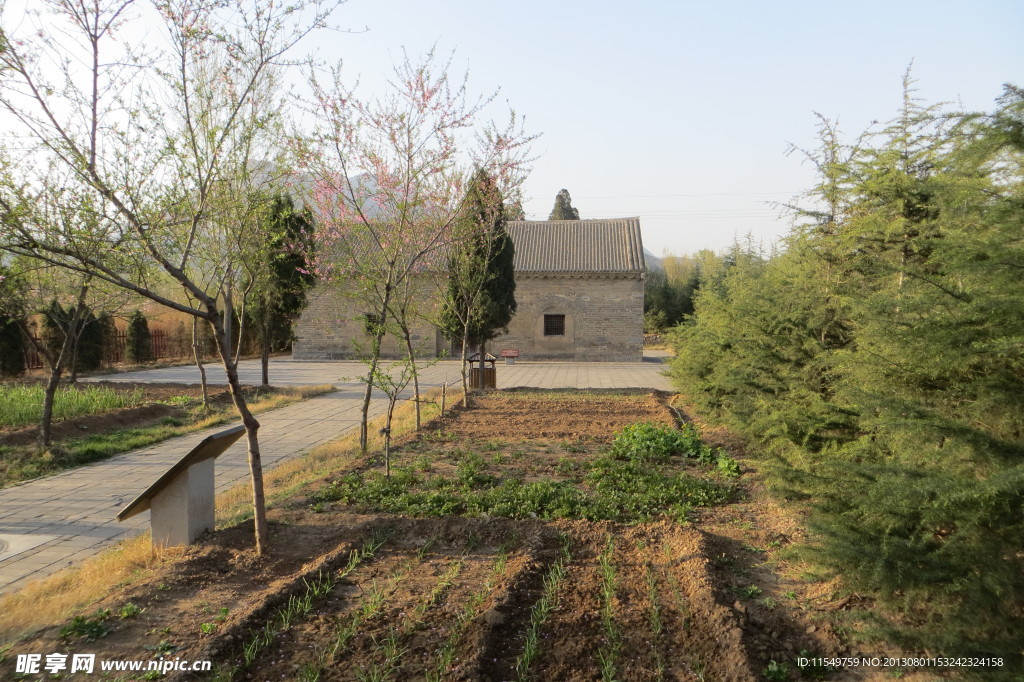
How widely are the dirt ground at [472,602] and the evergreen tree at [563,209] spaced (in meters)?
41.0

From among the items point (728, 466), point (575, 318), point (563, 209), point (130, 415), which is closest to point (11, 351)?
point (130, 415)

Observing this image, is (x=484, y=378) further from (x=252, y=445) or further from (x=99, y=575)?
(x=99, y=575)

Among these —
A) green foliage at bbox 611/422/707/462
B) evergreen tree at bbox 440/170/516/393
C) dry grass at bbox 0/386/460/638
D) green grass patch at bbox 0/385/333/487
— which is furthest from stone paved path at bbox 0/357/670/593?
green foliage at bbox 611/422/707/462

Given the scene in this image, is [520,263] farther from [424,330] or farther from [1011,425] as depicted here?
[1011,425]

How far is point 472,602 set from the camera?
11.8 feet

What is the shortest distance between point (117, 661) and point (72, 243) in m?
2.39

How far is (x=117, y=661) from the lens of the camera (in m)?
3.01

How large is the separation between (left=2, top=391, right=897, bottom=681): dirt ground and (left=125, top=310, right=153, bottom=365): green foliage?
2072 centimetres

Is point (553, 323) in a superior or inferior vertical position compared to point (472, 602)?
superior

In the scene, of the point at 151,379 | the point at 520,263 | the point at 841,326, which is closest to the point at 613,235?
the point at 520,263

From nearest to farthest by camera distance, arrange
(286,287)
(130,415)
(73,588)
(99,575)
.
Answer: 1. (73,588)
2. (99,575)
3. (130,415)
4. (286,287)

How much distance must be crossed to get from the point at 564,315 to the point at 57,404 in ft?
60.9

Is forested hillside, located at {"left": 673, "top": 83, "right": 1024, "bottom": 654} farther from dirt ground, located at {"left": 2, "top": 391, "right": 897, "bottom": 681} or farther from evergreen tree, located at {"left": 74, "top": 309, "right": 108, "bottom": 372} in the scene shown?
evergreen tree, located at {"left": 74, "top": 309, "right": 108, "bottom": 372}

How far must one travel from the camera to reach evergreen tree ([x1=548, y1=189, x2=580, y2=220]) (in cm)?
4488
